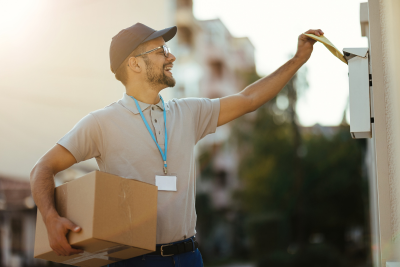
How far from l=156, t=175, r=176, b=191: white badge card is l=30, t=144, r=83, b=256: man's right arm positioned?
0.50m

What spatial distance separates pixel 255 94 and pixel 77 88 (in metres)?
7.25

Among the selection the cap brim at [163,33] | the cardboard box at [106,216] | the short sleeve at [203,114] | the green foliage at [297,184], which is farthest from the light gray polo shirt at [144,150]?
the green foliage at [297,184]

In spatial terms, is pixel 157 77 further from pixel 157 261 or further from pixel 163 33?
pixel 157 261

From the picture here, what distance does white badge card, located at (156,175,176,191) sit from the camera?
8.20ft

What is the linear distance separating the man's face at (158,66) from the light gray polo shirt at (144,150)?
18cm

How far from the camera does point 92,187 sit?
203cm

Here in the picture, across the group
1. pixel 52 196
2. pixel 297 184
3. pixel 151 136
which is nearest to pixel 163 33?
pixel 151 136

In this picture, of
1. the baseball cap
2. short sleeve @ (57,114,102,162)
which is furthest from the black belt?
the baseball cap

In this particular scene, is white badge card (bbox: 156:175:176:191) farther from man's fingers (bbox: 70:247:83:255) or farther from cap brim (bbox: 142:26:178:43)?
cap brim (bbox: 142:26:178:43)

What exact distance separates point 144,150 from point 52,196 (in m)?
0.56

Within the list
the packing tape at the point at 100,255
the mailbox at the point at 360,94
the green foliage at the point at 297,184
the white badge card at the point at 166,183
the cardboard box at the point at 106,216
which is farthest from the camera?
the green foliage at the point at 297,184

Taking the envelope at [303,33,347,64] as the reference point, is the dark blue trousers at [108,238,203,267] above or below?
below

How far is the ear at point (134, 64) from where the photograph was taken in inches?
115

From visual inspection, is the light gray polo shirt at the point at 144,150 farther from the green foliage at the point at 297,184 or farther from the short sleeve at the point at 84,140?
the green foliage at the point at 297,184
